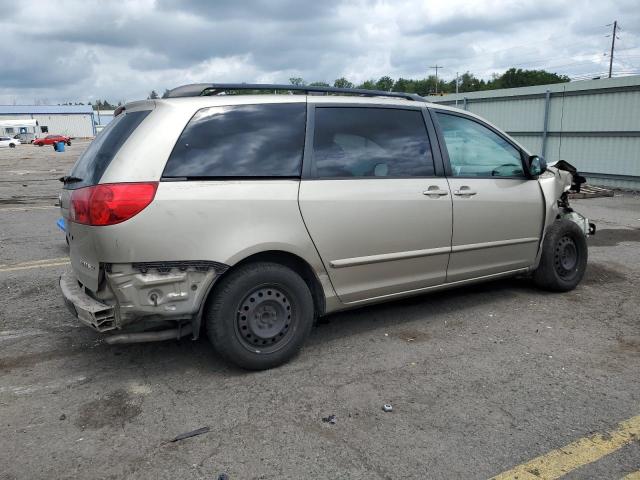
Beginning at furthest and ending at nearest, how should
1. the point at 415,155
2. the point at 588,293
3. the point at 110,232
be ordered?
the point at 588,293 < the point at 415,155 < the point at 110,232

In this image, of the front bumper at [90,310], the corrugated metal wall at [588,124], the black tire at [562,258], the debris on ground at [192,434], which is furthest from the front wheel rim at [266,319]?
the corrugated metal wall at [588,124]

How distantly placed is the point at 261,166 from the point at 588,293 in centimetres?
370

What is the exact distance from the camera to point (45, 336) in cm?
427

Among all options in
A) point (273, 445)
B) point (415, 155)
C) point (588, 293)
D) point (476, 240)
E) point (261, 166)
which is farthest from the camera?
point (588, 293)

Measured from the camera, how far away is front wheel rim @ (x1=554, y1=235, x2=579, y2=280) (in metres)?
5.21

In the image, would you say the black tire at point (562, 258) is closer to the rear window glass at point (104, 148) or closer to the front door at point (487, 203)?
the front door at point (487, 203)

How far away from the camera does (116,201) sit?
10.1 ft

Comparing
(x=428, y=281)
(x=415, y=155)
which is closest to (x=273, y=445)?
(x=428, y=281)

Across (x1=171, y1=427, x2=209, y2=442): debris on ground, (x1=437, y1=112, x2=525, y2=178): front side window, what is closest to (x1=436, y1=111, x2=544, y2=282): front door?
(x1=437, y1=112, x2=525, y2=178): front side window

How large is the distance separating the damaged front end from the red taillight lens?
3.62 meters

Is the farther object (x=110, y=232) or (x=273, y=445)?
(x=110, y=232)

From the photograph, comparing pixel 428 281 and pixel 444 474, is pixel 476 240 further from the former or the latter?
pixel 444 474

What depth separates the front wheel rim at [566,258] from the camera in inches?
205

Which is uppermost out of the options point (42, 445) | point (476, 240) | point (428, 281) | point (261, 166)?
point (261, 166)
